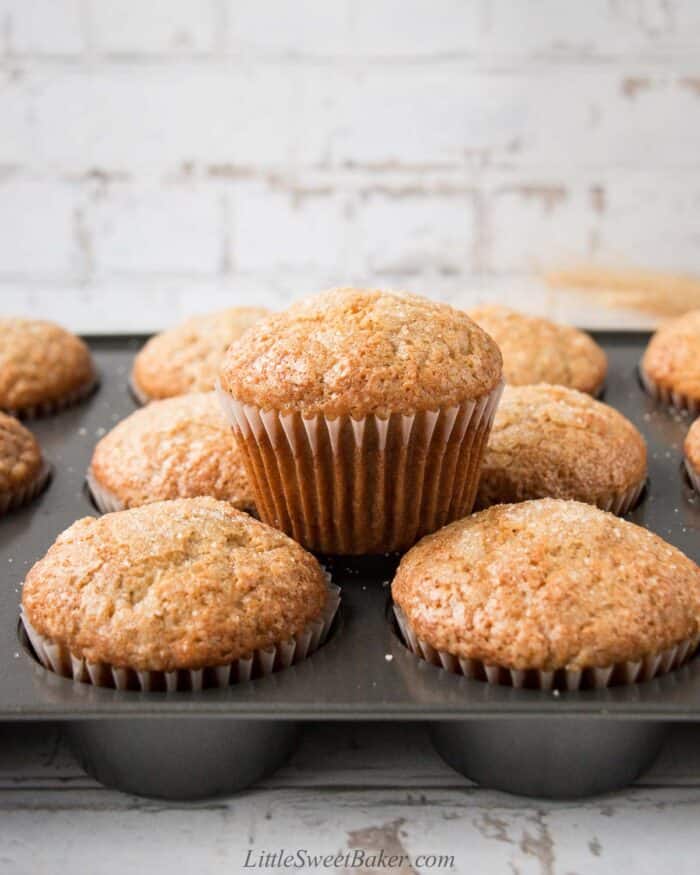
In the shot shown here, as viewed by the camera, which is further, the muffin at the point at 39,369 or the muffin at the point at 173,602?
the muffin at the point at 39,369

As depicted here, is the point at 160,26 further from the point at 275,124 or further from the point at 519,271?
the point at 519,271

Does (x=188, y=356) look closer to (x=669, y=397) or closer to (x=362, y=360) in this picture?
(x=362, y=360)

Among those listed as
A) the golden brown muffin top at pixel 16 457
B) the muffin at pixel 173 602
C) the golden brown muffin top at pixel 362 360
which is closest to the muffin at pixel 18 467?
the golden brown muffin top at pixel 16 457

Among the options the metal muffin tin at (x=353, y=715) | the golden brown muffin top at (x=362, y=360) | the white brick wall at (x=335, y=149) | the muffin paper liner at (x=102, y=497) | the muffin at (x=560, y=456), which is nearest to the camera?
the metal muffin tin at (x=353, y=715)

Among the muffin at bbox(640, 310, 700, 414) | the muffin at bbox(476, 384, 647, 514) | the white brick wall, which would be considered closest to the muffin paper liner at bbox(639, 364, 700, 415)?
the muffin at bbox(640, 310, 700, 414)

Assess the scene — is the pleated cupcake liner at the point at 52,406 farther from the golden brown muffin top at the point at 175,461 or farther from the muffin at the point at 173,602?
the muffin at the point at 173,602

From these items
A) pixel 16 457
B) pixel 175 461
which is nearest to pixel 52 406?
pixel 16 457
